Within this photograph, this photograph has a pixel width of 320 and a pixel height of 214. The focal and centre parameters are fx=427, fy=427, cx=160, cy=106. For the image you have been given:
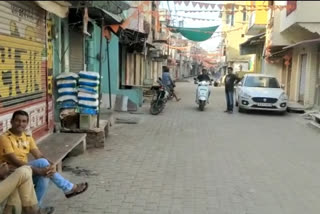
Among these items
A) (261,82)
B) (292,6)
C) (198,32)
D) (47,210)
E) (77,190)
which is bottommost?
(47,210)

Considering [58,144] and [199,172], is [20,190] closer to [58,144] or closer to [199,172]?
[58,144]

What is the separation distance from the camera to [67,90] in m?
8.32

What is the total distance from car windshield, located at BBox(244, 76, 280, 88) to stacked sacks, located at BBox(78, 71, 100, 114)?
960 centimetres

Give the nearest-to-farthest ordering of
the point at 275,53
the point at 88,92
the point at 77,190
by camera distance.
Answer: the point at 77,190 → the point at 88,92 → the point at 275,53

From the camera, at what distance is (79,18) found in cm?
1001

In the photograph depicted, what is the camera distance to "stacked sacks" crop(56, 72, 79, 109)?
8273 millimetres

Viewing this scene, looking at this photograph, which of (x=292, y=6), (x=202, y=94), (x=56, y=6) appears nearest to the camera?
(x=56, y=6)

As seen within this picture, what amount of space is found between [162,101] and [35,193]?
10.9 meters

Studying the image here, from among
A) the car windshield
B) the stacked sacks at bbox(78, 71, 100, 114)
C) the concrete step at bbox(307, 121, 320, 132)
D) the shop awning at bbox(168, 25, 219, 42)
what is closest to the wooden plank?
the stacked sacks at bbox(78, 71, 100, 114)

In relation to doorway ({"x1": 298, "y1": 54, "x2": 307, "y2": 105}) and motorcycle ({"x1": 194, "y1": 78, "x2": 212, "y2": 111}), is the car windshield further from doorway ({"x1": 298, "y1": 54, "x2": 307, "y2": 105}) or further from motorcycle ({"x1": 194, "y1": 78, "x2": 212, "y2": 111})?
doorway ({"x1": 298, "y1": 54, "x2": 307, "y2": 105})

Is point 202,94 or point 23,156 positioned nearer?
point 23,156

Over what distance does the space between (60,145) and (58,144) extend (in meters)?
0.10

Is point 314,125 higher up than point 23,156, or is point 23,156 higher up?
point 23,156

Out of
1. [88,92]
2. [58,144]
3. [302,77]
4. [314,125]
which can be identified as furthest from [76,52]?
[302,77]
